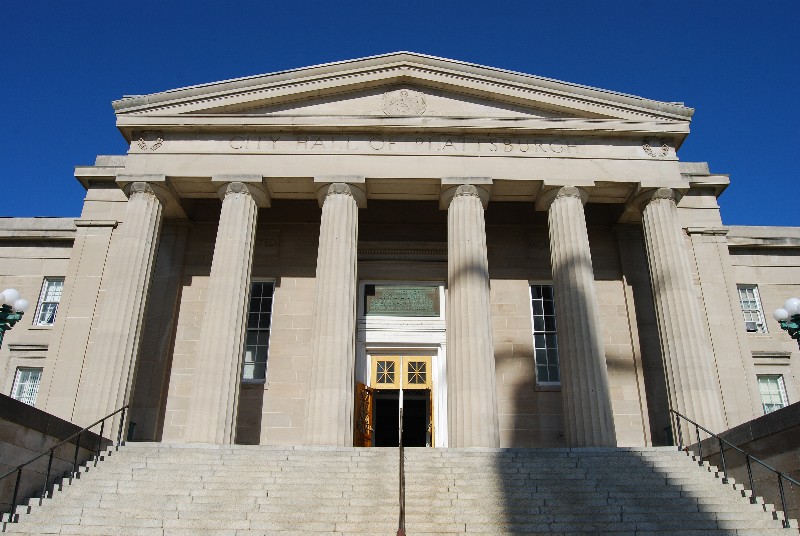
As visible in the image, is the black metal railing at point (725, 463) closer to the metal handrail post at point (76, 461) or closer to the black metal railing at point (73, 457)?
the black metal railing at point (73, 457)

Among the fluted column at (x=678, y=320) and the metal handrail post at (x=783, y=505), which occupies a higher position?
the fluted column at (x=678, y=320)

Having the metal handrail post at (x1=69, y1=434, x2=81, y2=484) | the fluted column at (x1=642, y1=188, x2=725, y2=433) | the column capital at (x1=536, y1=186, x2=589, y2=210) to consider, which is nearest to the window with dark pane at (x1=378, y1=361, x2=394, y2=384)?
the column capital at (x1=536, y1=186, x2=589, y2=210)

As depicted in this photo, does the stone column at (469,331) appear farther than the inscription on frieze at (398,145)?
No

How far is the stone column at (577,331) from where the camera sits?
16.8m

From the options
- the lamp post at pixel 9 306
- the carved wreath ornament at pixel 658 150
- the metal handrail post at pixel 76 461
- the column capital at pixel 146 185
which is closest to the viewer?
the metal handrail post at pixel 76 461

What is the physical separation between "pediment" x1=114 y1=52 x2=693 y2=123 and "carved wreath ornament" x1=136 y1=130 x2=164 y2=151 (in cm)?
54

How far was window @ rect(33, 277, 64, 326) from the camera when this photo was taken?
75.0 ft

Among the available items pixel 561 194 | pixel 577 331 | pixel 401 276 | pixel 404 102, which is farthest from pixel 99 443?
pixel 561 194

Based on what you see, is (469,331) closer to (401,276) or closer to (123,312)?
(401,276)

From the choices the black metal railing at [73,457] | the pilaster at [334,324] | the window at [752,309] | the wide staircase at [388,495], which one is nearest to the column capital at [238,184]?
the pilaster at [334,324]

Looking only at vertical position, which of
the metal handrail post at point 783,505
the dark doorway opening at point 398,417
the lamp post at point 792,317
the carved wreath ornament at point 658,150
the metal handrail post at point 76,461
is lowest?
the metal handrail post at point 783,505

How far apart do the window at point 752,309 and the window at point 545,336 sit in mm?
6638

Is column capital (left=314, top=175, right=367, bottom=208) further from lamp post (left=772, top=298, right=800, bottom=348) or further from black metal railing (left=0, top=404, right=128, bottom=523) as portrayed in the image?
lamp post (left=772, top=298, right=800, bottom=348)

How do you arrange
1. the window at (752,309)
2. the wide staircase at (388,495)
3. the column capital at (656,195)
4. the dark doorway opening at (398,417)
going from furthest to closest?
the window at (752,309), the dark doorway opening at (398,417), the column capital at (656,195), the wide staircase at (388,495)
